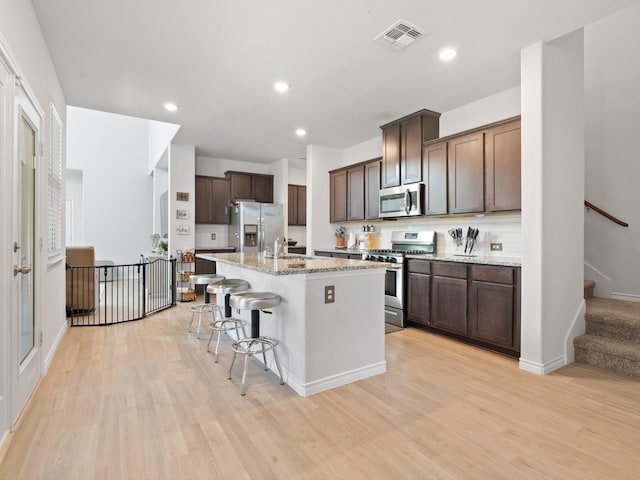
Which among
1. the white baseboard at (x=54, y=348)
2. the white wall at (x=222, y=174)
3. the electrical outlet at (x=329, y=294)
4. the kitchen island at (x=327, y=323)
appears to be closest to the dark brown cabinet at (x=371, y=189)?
the white wall at (x=222, y=174)

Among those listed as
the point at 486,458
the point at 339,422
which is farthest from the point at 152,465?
the point at 486,458

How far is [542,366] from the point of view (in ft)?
9.23

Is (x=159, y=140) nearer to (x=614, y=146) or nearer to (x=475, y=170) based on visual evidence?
(x=475, y=170)

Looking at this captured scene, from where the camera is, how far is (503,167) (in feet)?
11.5

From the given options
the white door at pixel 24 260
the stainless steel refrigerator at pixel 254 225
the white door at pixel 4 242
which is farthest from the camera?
the stainless steel refrigerator at pixel 254 225

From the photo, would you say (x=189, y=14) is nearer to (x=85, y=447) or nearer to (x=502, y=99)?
(x=85, y=447)

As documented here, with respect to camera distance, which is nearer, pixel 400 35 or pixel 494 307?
pixel 400 35

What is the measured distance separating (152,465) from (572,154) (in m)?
3.87

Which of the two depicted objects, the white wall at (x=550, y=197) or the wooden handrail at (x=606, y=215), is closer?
the white wall at (x=550, y=197)

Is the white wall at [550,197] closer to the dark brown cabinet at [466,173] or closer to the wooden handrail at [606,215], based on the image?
the dark brown cabinet at [466,173]

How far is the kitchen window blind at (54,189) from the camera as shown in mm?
3158

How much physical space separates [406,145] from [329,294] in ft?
9.47

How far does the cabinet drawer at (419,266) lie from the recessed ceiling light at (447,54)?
2.09m

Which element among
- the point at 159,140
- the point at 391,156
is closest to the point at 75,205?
the point at 159,140
